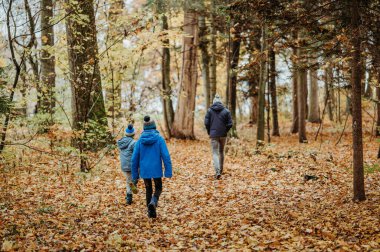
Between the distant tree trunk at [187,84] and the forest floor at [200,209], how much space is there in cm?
604

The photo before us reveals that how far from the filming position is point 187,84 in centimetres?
1734

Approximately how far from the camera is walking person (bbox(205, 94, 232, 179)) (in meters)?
9.99

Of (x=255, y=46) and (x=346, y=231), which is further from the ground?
(x=255, y=46)

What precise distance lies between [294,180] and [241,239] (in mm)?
4359

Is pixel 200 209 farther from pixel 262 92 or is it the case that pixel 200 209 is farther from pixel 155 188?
pixel 262 92

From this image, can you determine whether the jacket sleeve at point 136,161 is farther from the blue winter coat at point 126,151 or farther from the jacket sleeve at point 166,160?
the blue winter coat at point 126,151

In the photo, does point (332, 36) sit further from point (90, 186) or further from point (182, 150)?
point (182, 150)

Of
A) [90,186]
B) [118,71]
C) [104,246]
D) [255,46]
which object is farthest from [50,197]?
[255,46]

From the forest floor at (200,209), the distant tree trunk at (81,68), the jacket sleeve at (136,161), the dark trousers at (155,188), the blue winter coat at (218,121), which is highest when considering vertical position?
the distant tree trunk at (81,68)

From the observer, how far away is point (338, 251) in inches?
190

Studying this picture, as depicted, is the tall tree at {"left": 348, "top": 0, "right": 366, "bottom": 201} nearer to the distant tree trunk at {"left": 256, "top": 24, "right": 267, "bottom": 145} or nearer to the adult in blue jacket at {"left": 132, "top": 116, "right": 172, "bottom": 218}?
the adult in blue jacket at {"left": 132, "top": 116, "right": 172, "bottom": 218}

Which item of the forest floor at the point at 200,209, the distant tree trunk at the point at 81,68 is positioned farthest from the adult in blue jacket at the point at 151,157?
the distant tree trunk at the point at 81,68

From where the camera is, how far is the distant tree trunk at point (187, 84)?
17.0 metres

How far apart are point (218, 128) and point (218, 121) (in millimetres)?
201
